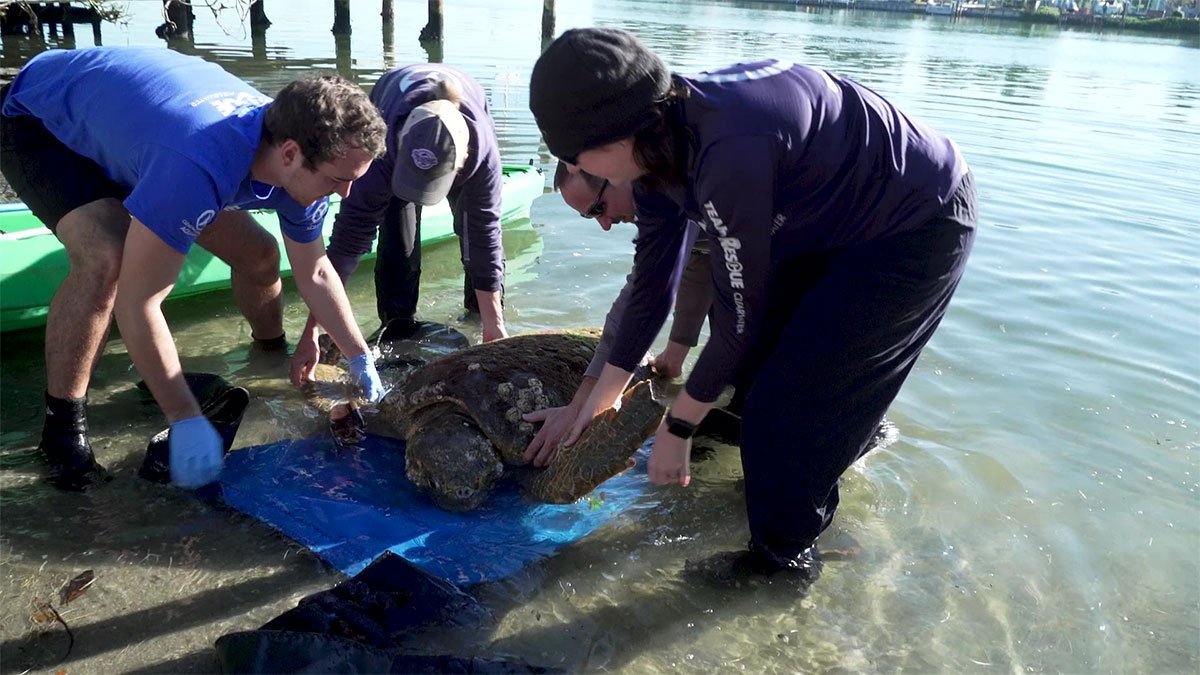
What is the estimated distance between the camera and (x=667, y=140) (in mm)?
2006

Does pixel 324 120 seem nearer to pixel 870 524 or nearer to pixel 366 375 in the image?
pixel 366 375

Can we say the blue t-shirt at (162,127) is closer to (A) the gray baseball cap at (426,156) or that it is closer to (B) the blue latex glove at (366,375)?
(A) the gray baseball cap at (426,156)

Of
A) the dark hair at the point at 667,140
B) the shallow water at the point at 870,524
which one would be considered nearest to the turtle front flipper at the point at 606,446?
the shallow water at the point at 870,524

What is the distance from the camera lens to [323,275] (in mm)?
3586

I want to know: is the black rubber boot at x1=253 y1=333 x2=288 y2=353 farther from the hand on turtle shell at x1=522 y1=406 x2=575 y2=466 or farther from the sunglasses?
the sunglasses

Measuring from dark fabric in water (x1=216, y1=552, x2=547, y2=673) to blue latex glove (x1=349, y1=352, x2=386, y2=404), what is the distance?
1116 mm

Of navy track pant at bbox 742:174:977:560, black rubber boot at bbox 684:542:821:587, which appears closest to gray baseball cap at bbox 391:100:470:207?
navy track pant at bbox 742:174:977:560

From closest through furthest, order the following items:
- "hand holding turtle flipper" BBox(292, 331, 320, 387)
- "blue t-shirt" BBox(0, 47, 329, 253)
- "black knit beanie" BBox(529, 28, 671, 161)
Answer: "black knit beanie" BBox(529, 28, 671, 161) < "blue t-shirt" BBox(0, 47, 329, 253) < "hand holding turtle flipper" BBox(292, 331, 320, 387)

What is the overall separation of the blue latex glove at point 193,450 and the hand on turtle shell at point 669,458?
1623mm

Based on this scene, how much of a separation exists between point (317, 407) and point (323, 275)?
748 mm

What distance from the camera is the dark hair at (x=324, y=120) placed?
8.91 ft

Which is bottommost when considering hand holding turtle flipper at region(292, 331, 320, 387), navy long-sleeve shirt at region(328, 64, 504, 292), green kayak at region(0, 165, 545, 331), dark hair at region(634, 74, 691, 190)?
hand holding turtle flipper at region(292, 331, 320, 387)

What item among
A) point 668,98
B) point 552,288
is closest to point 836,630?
point 668,98

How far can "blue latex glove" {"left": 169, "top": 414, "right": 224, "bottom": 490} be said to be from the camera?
9.95 feet
